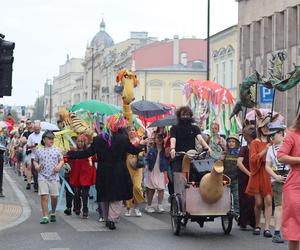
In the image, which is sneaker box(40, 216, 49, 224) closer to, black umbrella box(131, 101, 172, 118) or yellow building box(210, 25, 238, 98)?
black umbrella box(131, 101, 172, 118)

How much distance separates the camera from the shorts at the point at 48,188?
14.6 meters

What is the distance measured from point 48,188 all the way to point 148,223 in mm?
1735

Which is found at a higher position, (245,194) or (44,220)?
(245,194)

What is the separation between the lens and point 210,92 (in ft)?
79.6

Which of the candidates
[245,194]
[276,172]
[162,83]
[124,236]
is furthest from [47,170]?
[162,83]

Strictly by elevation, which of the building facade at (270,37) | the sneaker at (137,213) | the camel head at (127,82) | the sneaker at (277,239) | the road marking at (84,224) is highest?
the building facade at (270,37)

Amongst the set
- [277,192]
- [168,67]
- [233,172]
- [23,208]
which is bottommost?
[23,208]

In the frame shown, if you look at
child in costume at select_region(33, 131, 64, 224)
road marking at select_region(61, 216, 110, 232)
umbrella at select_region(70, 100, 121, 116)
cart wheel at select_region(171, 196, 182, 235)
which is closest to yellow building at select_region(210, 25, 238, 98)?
umbrella at select_region(70, 100, 121, 116)

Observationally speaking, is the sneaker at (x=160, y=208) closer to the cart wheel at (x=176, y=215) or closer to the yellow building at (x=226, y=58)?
the cart wheel at (x=176, y=215)

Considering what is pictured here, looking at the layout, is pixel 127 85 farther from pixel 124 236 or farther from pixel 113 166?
pixel 124 236

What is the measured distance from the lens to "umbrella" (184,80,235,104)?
2417 cm

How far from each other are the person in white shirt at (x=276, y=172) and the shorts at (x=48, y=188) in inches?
154

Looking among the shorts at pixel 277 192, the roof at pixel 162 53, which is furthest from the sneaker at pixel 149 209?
the roof at pixel 162 53

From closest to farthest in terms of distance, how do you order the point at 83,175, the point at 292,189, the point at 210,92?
the point at 292,189 < the point at 83,175 < the point at 210,92
